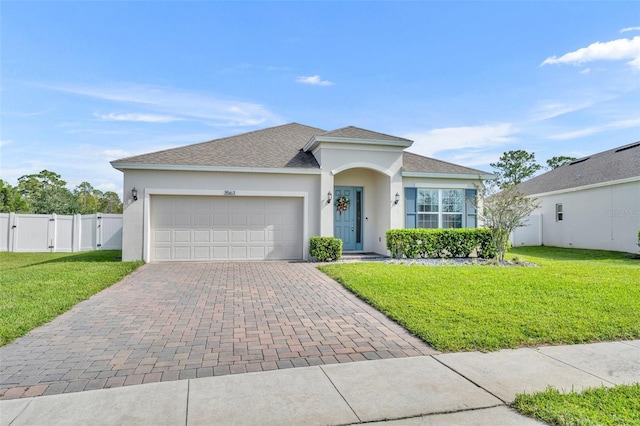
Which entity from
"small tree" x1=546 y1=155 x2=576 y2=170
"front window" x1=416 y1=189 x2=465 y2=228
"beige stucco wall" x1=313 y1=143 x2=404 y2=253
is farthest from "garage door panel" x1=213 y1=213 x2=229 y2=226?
"small tree" x1=546 y1=155 x2=576 y2=170

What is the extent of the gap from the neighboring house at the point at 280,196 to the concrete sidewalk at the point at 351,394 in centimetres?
915

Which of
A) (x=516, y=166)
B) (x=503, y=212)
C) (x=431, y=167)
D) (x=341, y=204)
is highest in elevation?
(x=516, y=166)

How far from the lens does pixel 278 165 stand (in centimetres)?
1270

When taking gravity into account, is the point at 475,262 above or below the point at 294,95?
below

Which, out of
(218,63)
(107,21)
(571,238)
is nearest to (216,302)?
(107,21)

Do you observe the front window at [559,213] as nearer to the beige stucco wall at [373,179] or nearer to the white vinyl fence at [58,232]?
the beige stucco wall at [373,179]

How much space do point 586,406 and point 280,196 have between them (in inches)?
425

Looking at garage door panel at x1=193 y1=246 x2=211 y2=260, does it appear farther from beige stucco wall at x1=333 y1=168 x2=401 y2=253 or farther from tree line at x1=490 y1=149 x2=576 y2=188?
tree line at x1=490 y1=149 x2=576 y2=188

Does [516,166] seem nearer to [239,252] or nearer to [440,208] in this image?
[440,208]

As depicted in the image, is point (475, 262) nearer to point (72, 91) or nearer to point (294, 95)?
point (294, 95)

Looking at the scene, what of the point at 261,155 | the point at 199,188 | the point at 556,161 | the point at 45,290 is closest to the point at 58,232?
the point at 199,188

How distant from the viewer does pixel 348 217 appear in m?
14.2

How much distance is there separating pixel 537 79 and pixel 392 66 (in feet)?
19.2

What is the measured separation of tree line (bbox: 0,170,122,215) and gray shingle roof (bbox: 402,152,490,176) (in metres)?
21.6
